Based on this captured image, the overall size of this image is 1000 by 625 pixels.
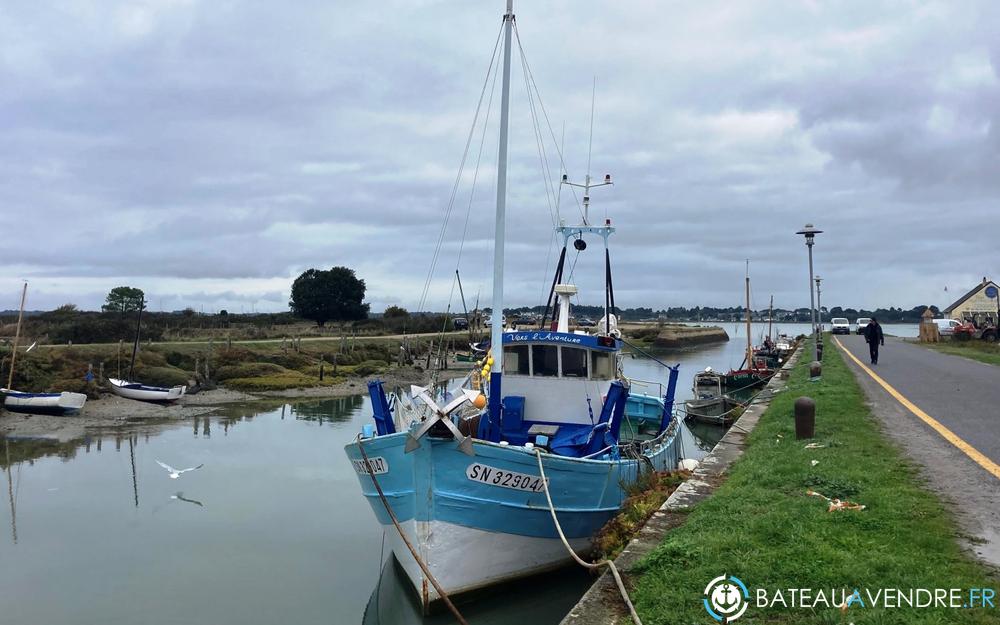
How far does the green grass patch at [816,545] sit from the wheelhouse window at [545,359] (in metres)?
4.40

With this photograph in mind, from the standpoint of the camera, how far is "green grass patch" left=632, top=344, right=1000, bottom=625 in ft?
18.0

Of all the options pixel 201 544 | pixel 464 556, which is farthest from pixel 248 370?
pixel 464 556

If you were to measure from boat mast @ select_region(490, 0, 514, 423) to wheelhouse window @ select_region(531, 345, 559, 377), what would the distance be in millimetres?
2056

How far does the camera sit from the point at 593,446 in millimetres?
12344

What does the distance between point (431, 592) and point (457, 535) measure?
3.55 feet

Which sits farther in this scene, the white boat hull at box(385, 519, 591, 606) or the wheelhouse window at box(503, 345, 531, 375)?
the wheelhouse window at box(503, 345, 531, 375)

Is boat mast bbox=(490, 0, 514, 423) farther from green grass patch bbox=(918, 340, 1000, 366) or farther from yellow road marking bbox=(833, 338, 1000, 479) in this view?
green grass patch bbox=(918, 340, 1000, 366)

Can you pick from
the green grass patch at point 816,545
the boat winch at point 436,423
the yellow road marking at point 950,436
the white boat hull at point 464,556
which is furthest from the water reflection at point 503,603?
the yellow road marking at point 950,436

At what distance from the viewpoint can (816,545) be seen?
6.49m

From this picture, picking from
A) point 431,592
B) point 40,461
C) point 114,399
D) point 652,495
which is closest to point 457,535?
point 431,592

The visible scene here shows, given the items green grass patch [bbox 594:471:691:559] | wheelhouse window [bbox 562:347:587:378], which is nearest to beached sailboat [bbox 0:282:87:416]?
wheelhouse window [bbox 562:347:587:378]

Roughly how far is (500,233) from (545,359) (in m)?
3.22

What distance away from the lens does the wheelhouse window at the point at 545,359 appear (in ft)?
44.7

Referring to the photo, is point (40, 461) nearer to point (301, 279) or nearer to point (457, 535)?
point (457, 535)
